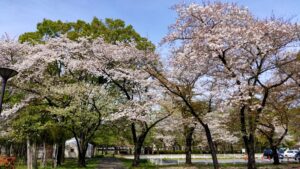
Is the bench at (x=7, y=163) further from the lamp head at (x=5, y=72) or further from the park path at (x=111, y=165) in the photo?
the park path at (x=111, y=165)

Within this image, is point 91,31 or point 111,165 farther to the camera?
point 91,31

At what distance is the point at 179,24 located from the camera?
16.6 m

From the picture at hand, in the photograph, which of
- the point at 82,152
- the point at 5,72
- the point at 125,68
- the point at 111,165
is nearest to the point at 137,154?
the point at 82,152

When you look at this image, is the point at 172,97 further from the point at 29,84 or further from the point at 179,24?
the point at 29,84

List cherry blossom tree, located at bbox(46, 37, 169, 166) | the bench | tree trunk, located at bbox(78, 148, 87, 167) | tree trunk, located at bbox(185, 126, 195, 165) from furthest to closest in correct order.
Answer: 1. tree trunk, located at bbox(185, 126, 195, 165)
2. tree trunk, located at bbox(78, 148, 87, 167)
3. cherry blossom tree, located at bbox(46, 37, 169, 166)
4. the bench

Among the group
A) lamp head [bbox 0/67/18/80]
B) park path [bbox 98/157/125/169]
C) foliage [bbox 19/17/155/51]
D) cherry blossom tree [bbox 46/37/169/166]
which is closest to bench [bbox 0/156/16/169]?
lamp head [bbox 0/67/18/80]

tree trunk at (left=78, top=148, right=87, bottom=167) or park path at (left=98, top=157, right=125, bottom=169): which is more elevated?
tree trunk at (left=78, top=148, right=87, bottom=167)

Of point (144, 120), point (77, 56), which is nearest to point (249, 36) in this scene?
point (144, 120)

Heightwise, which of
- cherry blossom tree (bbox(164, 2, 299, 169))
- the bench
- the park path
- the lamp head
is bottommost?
the park path

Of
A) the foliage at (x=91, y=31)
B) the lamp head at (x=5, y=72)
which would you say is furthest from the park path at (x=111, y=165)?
the lamp head at (x=5, y=72)

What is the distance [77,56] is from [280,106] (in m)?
14.3

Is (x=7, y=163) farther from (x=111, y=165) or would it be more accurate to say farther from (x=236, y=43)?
(x=111, y=165)

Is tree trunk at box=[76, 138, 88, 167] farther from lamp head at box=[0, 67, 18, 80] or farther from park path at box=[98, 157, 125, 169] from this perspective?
lamp head at box=[0, 67, 18, 80]

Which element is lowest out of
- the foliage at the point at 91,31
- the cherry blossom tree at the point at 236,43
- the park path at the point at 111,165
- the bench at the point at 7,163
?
the park path at the point at 111,165
